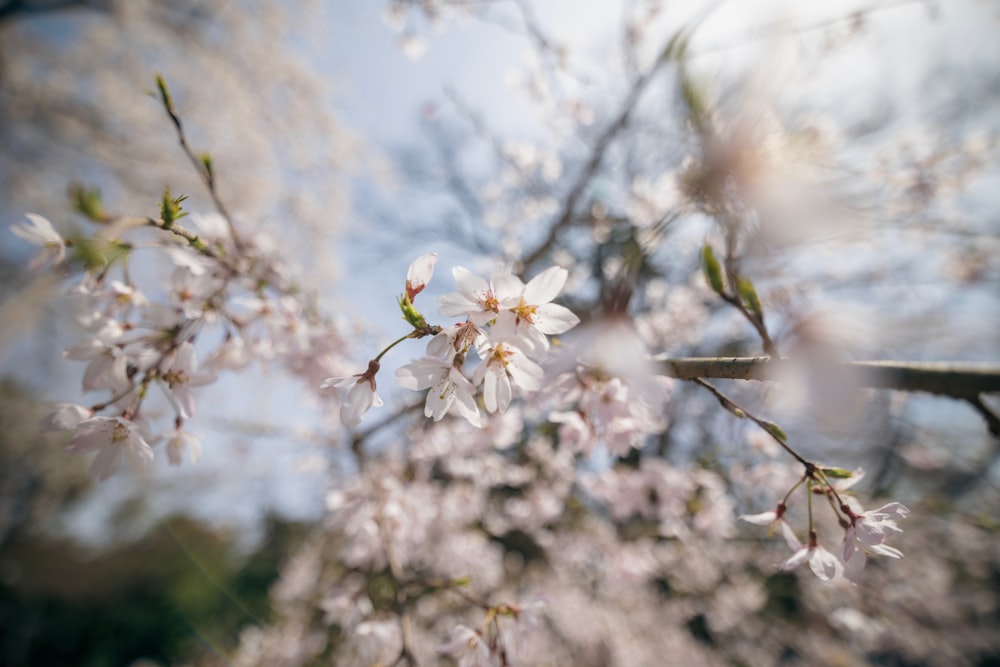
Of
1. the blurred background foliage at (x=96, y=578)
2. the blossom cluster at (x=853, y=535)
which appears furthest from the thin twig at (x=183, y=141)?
the blurred background foliage at (x=96, y=578)

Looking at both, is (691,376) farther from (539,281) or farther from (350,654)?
(350,654)

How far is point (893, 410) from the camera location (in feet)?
12.4

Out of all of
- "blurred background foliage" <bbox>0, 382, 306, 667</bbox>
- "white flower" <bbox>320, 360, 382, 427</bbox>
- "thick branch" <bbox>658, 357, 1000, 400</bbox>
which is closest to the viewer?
"thick branch" <bbox>658, 357, 1000, 400</bbox>

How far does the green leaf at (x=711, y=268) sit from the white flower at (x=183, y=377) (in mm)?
1146

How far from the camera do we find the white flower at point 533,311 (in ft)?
2.45

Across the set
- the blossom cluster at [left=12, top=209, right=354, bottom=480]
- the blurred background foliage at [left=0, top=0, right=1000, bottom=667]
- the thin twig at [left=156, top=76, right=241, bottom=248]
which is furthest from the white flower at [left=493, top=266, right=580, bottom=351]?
the blurred background foliage at [left=0, top=0, right=1000, bottom=667]

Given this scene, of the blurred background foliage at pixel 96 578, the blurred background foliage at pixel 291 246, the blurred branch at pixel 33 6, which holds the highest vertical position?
the blurred branch at pixel 33 6

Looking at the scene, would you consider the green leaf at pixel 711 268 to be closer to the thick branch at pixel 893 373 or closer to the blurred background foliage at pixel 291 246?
the thick branch at pixel 893 373

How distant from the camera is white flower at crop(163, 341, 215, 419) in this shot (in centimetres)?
95

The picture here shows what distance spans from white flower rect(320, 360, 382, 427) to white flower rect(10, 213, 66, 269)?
2.58ft

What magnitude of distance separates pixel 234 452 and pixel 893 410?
7.74 meters

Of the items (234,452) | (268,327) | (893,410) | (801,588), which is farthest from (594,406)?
(801,588)

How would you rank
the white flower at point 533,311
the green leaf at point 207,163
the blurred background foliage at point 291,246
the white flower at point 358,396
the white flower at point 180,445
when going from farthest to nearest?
the blurred background foliage at point 291,246 < the white flower at point 180,445 < the green leaf at point 207,163 < the white flower at point 358,396 < the white flower at point 533,311

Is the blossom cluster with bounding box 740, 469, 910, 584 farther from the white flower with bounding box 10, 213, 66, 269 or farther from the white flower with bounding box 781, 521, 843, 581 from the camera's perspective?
the white flower with bounding box 10, 213, 66, 269
